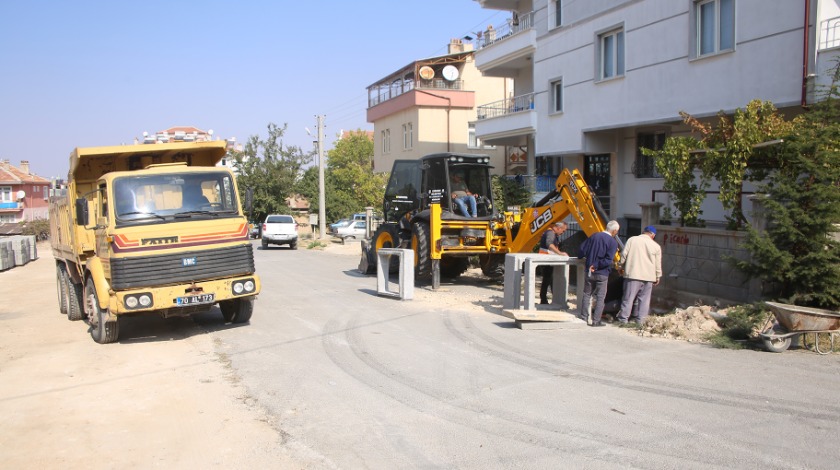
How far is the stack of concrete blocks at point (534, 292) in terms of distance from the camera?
A: 35.2 feet

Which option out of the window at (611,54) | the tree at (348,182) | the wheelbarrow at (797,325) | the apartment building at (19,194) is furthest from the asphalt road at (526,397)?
the apartment building at (19,194)

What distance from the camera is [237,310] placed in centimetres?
1178

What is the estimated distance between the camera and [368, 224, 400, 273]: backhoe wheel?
1747cm

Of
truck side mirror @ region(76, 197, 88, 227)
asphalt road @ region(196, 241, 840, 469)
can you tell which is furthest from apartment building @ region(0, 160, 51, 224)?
asphalt road @ region(196, 241, 840, 469)

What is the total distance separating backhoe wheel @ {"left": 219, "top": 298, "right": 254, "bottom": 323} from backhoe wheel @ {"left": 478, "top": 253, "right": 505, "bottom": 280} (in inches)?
270

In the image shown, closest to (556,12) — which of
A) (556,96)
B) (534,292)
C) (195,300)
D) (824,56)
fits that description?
(556,96)

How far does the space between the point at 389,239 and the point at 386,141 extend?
91.0 ft

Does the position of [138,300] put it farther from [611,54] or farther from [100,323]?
[611,54]

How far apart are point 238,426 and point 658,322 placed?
267 inches

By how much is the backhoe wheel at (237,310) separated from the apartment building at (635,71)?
385 inches

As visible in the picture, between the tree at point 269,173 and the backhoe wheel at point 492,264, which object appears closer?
the backhoe wheel at point 492,264

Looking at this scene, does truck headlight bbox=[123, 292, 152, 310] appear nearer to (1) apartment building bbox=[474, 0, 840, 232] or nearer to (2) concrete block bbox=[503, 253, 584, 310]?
(2) concrete block bbox=[503, 253, 584, 310]

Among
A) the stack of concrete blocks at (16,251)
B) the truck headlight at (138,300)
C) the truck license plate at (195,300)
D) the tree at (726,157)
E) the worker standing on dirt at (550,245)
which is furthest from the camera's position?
the stack of concrete blocks at (16,251)

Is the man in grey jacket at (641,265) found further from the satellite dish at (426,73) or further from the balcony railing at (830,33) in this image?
the satellite dish at (426,73)
